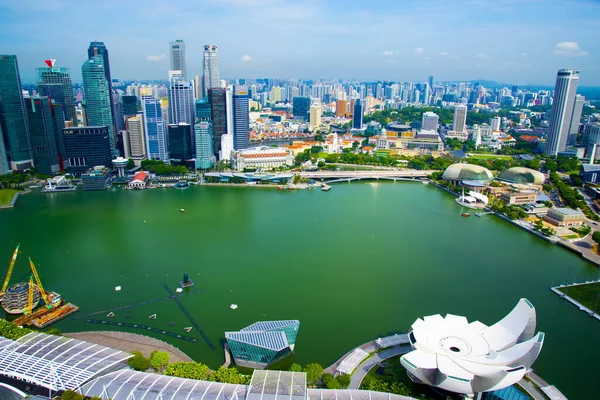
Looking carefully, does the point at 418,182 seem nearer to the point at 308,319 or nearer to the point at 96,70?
the point at 308,319

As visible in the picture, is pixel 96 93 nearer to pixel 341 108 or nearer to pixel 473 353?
pixel 473 353

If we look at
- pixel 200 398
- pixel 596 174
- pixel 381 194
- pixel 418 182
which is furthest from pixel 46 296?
pixel 596 174

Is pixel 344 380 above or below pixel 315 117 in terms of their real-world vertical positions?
below

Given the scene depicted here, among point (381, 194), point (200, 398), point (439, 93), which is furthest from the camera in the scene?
point (439, 93)

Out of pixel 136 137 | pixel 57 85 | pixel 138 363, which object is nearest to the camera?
pixel 138 363

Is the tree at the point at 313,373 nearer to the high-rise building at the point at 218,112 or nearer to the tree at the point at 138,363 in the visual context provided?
the tree at the point at 138,363

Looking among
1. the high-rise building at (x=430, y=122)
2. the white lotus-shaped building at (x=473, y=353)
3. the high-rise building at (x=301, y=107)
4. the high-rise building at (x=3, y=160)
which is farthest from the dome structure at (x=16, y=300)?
the high-rise building at (x=301, y=107)

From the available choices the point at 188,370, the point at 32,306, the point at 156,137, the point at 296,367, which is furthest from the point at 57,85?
the point at 296,367
